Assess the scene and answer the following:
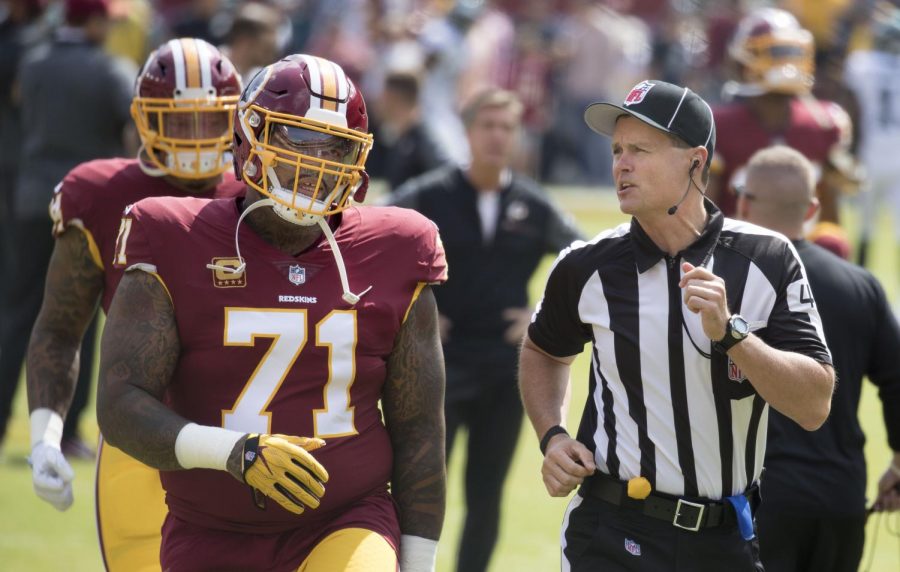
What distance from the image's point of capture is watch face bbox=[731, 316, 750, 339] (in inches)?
135

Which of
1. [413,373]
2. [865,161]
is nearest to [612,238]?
[413,373]

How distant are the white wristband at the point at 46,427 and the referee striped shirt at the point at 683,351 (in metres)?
1.67

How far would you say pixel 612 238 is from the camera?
12.9 feet

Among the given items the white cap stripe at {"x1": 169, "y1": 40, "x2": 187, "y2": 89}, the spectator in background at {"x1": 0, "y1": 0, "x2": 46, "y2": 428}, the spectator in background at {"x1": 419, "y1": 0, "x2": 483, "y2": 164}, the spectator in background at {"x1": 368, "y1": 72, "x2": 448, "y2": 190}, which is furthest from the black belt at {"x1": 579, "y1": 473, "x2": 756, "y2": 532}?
the spectator in background at {"x1": 419, "y1": 0, "x2": 483, "y2": 164}

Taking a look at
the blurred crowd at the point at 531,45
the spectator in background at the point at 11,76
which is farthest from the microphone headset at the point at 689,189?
the blurred crowd at the point at 531,45

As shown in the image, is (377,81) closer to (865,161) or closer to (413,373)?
(865,161)

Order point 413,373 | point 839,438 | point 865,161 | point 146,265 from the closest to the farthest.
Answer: point 146,265 < point 413,373 < point 839,438 < point 865,161

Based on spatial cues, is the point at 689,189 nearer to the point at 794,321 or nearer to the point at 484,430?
the point at 794,321

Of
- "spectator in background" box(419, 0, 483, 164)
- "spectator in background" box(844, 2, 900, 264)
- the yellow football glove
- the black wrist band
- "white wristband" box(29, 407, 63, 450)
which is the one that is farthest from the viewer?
"spectator in background" box(419, 0, 483, 164)

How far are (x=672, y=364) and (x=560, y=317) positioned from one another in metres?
0.39

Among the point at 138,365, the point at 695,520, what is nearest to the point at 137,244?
the point at 138,365

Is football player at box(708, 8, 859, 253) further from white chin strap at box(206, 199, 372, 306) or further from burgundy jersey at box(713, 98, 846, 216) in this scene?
white chin strap at box(206, 199, 372, 306)

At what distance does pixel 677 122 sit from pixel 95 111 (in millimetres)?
5189

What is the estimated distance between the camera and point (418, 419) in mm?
3762
